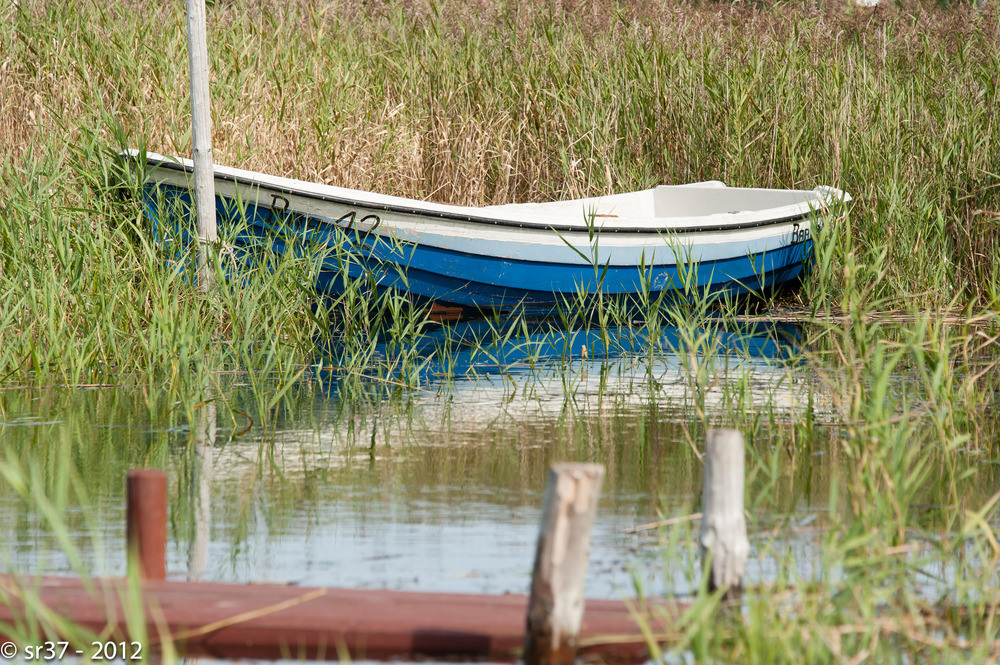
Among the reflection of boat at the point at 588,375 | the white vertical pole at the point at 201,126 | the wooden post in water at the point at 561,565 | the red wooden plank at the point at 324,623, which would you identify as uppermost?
the white vertical pole at the point at 201,126

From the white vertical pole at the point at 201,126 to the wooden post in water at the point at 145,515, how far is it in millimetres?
3792

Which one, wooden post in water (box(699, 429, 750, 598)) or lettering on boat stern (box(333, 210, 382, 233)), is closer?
wooden post in water (box(699, 429, 750, 598))

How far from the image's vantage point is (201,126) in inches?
269

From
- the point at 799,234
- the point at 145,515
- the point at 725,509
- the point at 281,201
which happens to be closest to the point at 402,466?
the point at 145,515

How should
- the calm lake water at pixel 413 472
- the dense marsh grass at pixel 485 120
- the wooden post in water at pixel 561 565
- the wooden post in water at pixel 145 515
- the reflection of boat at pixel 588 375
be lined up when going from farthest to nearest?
the dense marsh grass at pixel 485 120 → the reflection of boat at pixel 588 375 → the calm lake water at pixel 413 472 → the wooden post in water at pixel 145 515 → the wooden post in water at pixel 561 565

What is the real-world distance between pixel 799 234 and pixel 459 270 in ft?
8.20

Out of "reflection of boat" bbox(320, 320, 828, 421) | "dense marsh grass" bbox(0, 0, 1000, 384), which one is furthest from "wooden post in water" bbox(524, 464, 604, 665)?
"dense marsh grass" bbox(0, 0, 1000, 384)

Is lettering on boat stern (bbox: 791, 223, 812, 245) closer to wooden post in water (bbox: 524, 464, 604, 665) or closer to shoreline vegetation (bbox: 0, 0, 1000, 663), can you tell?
shoreline vegetation (bbox: 0, 0, 1000, 663)

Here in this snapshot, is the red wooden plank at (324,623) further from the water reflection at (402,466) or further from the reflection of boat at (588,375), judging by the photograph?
the reflection of boat at (588,375)

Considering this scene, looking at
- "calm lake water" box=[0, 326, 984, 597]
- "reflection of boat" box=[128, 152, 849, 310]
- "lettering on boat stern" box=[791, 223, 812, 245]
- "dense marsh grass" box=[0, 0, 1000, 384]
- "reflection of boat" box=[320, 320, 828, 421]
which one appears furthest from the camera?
"lettering on boat stern" box=[791, 223, 812, 245]

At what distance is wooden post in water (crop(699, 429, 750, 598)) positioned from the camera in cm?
292

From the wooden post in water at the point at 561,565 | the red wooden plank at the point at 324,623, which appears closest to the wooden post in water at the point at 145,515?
the red wooden plank at the point at 324,623

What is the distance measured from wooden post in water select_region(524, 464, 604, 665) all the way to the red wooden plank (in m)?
0.10

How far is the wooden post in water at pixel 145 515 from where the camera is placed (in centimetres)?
303
